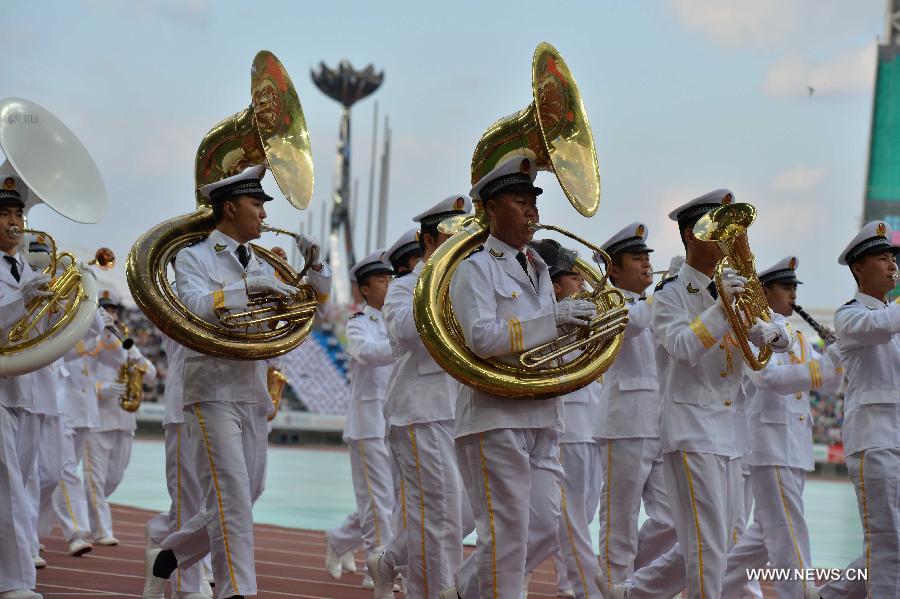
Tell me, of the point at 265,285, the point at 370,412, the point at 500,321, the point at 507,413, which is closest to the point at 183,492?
the point at 265,285

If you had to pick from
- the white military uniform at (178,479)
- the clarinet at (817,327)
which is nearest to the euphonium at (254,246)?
the white military uniform at (178,479)

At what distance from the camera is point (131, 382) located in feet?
36.7

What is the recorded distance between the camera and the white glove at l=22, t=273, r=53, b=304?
258 inches

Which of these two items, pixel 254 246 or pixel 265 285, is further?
pixel 254 246

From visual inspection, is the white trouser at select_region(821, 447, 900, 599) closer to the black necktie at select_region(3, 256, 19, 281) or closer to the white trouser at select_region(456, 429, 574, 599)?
the white trouser at select_region(456, 429, 574, 599)

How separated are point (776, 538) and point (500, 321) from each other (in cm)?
285

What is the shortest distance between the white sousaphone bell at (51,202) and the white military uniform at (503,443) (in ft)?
7.65

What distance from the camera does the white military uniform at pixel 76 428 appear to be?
1022 centimetres

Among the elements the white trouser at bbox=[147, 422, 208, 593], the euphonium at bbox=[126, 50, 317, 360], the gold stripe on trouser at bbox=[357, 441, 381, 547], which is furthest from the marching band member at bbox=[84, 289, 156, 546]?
the euphonium at bbox=[126, 50, 317, 360]

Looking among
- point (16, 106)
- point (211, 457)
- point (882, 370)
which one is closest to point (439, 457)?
point (211, 457)

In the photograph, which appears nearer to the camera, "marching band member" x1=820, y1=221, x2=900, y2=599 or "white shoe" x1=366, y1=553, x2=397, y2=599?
"marching band member" x1=820, y1=221, x2=900, y2=599

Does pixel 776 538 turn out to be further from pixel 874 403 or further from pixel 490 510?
pixel 490 510

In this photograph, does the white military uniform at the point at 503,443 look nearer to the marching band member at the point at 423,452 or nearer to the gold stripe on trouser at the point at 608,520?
the marching band member at the point at 423,452

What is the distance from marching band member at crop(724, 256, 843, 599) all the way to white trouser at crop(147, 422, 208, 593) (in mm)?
2861
